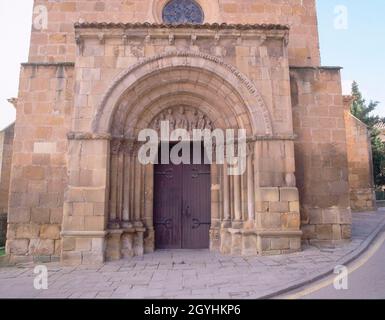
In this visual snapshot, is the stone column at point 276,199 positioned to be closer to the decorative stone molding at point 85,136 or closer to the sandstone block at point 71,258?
the decorative stone molding at point 85,136

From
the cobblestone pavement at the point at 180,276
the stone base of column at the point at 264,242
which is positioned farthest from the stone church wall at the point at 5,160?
the stone base of column at the point at 264,242

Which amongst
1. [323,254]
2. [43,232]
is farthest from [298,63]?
[43,232]

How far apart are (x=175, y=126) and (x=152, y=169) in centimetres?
117

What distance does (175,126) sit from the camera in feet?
23.9

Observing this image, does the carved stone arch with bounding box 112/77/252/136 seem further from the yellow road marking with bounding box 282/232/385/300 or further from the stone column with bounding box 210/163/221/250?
the yellow road marking with bounding box 282/232/385/300

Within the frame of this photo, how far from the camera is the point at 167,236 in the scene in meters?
7.37

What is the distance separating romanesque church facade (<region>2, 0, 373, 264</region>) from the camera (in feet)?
20.7

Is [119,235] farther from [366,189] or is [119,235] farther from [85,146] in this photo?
[366,189]

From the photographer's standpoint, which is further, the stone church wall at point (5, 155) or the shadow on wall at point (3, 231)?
the stone church wall at point (5, 155)

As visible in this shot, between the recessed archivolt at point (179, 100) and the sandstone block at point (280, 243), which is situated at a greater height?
the recessed archivolt at point (179, 100)

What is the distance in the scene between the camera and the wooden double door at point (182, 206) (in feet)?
24.2

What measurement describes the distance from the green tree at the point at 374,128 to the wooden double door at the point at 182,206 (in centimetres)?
1483

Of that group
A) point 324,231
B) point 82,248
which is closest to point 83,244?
point 82,248
